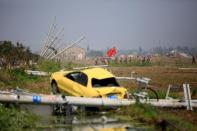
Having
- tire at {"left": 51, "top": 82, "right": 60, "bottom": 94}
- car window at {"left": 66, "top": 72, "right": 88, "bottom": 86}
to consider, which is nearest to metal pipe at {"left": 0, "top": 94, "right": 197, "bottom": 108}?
car window at {"left": 66, "top": 72, "right": 88, "bottom": 86}

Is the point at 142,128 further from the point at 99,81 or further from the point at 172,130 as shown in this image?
the point at 99,81

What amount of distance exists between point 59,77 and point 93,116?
4143 mm

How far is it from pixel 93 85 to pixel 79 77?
107cm

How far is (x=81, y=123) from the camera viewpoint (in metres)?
18.8

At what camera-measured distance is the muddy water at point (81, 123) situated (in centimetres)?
1770

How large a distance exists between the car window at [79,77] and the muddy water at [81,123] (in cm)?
168

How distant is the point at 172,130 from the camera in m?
17.0

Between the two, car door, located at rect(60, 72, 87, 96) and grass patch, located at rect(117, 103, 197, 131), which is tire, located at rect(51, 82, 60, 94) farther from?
grass patch, located at rect(117, 103, 197, 131)

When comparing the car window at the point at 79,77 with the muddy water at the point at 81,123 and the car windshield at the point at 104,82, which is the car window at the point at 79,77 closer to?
the car windshield at the point at 104,82

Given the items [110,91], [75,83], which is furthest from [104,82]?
[75,83]

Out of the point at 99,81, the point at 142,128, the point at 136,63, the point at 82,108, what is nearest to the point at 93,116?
the point at 82,108

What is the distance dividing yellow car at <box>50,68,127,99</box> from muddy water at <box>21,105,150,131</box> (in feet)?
3.38

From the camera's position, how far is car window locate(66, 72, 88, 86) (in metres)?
21.9

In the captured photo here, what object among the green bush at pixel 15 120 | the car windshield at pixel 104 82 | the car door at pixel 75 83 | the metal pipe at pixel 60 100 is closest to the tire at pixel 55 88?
the car door at pixel 75 83
